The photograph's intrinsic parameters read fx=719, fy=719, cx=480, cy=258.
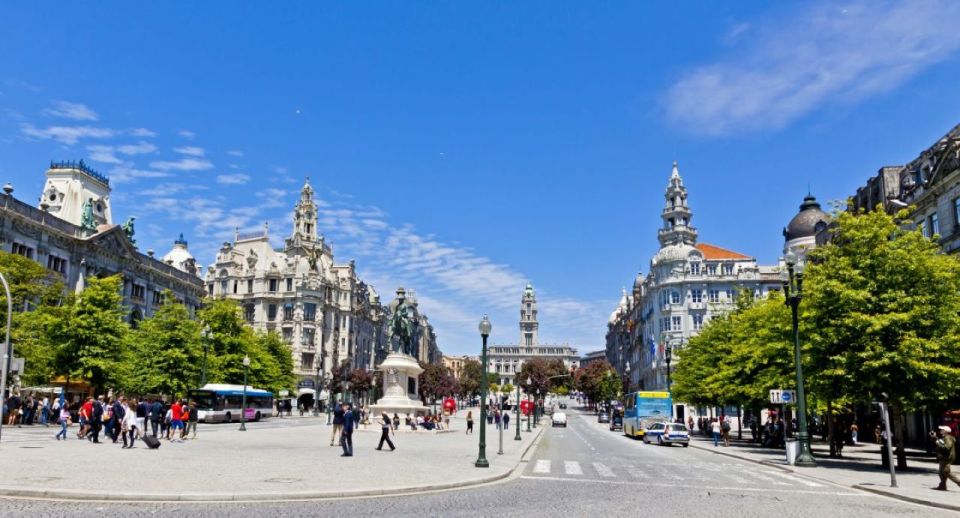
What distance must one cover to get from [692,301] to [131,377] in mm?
67994

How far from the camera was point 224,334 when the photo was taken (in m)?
70.1

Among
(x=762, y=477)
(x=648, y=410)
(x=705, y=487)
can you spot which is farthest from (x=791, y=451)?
(x=648, y=410)

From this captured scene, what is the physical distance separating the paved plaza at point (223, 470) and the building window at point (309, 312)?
74899 mm

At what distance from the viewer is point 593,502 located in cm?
1457

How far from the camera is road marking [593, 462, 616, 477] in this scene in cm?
2141

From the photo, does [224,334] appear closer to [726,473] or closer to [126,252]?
[126,252]

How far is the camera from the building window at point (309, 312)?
105 metres

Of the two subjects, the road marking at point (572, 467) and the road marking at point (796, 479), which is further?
the road marking at point (572, 467)

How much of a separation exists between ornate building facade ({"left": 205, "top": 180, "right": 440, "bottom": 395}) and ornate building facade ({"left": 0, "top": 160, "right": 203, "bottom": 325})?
1633cm

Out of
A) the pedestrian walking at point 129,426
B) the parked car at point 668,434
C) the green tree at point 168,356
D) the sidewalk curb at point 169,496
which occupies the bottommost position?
the parked car at point 668,434

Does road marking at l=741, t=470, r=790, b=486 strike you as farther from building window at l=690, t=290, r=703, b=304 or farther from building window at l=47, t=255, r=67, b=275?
building window at l=690, t=290, r=703, b=304

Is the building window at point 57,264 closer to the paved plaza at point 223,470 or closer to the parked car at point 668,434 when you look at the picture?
the paved plaza at point 223,470

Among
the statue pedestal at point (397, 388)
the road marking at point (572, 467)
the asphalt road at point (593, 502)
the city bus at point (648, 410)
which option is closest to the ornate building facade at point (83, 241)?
the statue pedestal at point (397, 388)

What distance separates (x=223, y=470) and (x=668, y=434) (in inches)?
1204
